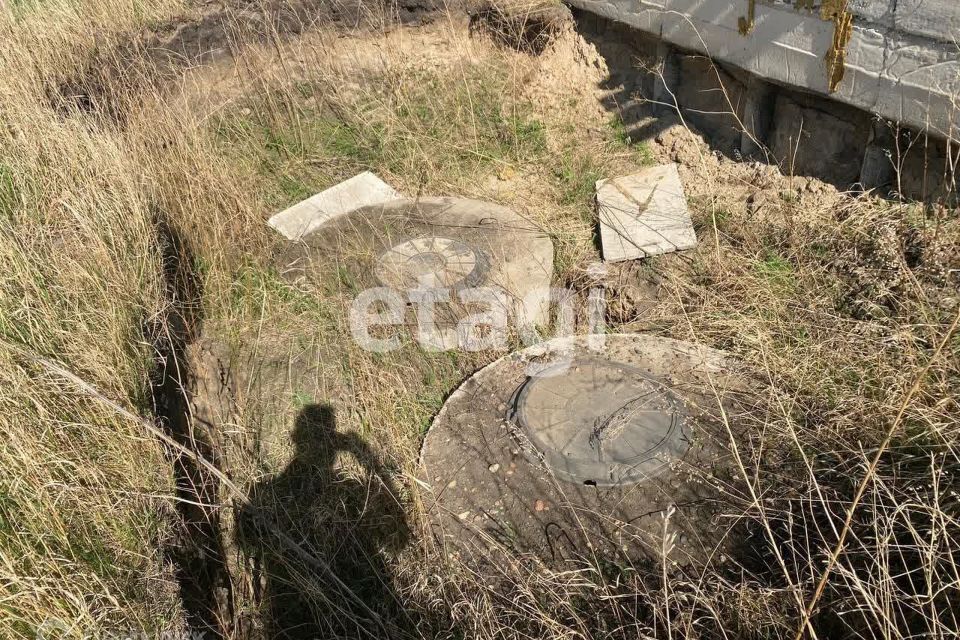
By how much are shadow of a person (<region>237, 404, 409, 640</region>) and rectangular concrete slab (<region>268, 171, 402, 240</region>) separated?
1694 mm

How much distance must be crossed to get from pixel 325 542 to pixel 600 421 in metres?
1.26

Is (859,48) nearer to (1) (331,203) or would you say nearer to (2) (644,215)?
(2) (644,215)

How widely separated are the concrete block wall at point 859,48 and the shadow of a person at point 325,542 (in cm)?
314

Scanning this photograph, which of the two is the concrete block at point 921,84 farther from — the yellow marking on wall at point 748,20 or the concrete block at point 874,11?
the yellow marking on wall at point 748,20

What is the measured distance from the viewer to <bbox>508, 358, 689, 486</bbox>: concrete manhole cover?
109 inches

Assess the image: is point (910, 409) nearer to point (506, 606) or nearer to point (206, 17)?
point (506, 606)

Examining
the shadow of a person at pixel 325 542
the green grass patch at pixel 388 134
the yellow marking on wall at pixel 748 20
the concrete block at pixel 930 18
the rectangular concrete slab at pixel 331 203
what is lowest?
the shadow of a person at pixel 325 542

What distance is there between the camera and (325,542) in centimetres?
275

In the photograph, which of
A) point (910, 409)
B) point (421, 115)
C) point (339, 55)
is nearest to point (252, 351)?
point (421, 115)

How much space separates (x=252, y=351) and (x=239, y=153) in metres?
2.17

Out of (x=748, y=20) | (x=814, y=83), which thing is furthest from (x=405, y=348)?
(x=748, y=20)

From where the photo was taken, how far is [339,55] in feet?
20.6

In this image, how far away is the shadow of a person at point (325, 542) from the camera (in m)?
2.47

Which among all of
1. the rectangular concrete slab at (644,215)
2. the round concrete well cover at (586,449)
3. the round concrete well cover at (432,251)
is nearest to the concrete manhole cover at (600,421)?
the round concrete well cover at (586,449)
